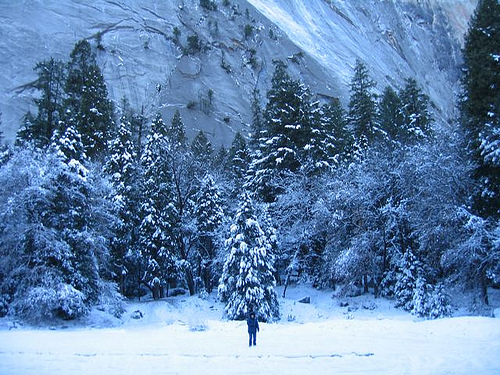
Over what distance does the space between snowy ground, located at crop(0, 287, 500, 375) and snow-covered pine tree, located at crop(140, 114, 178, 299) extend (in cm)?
459

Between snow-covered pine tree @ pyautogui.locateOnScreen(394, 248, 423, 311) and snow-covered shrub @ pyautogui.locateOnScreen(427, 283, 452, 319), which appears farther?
snow-covered pine tree @ pyautogui.locateOnScreen(394, 248, 423, 311)

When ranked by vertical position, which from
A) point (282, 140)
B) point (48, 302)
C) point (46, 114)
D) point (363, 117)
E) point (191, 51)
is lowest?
point (48, 302)

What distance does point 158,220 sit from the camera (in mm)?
24562

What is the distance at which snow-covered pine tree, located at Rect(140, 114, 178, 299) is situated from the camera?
80.2 ft

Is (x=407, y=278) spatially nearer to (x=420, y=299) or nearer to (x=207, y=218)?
(x=420, y=299)

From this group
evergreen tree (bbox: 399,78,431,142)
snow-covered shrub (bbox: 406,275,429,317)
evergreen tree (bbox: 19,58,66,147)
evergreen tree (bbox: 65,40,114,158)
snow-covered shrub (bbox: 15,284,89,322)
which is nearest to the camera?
snow-covered shrub (bbox: 15,284,89,322)

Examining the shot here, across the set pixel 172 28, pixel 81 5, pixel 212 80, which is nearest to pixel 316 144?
pixel 212 80

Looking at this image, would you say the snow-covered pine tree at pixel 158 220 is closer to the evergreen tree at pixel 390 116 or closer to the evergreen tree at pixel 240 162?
the evergreen tree at pixel 240 162

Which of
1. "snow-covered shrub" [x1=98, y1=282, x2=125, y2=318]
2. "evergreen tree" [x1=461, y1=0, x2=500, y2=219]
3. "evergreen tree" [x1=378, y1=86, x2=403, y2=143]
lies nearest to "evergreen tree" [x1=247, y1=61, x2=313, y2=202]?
"evergreen tree" [x1=378, y1=86, x2=403, y2=143]

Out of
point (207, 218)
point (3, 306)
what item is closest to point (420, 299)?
point (207, 218)

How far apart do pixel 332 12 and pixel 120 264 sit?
284 feet

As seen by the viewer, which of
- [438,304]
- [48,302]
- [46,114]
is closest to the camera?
[48,302]

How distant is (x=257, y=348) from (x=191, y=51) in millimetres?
60618

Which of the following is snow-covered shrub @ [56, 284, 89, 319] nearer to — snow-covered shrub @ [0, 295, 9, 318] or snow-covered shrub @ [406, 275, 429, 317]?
snow-covered shrub @ [0, 295, 9, 318]
